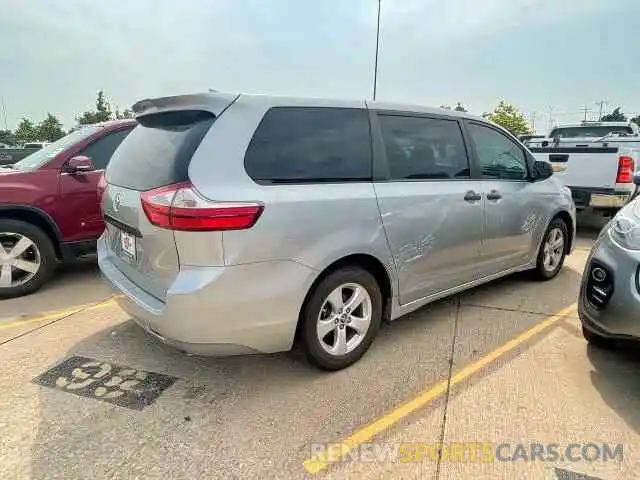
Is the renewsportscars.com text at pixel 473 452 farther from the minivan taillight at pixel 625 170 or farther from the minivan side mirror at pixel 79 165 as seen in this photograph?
the minivan taillight at pixel 625 170

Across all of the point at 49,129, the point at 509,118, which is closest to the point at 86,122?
the point at 49,129

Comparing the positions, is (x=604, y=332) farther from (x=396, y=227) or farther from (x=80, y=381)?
(x=80, y=381)

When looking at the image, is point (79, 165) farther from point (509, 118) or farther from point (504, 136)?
point (509, 118)

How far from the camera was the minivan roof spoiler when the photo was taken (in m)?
2.60

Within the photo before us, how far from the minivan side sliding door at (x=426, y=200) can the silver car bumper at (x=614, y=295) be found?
0.93 metres

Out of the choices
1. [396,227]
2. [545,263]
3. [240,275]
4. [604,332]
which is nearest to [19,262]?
[240,275]

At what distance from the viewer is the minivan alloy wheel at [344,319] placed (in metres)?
2.91

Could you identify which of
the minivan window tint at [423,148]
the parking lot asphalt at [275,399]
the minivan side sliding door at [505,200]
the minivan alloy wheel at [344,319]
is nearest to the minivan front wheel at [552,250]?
the minivan side sliding door at [505,200]

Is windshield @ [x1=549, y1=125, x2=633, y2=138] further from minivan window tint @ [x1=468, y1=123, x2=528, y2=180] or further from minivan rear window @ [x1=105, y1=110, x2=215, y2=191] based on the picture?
minivan rear window @ [x1=105, y1=110, x2=215, y2=191]

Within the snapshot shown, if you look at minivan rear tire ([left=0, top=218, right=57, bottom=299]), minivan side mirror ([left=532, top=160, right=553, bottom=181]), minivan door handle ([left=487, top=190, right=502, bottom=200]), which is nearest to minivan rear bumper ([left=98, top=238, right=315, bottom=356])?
minivan door handle ([left=487, top=190, right=502, bottom=200])

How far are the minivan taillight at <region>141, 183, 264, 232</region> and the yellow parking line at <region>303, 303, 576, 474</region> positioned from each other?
3.99 ft

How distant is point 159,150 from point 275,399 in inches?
64.2

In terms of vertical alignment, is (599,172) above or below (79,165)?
below

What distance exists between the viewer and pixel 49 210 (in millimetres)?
4566
